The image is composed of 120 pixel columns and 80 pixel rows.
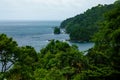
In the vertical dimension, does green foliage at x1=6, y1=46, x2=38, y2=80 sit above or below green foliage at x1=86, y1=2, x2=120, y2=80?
below

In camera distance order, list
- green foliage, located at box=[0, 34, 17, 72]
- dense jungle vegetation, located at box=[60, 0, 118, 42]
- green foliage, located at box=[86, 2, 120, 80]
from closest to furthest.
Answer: green foliage, located at box=[86, 2, 120, 80] < green foliage, located at box=[0, 34, 17, 72] < dense jungle vegetation, located at box=[60, 0, 118, 42]

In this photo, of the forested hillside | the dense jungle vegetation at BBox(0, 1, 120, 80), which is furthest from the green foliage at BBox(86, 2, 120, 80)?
the forested hillside

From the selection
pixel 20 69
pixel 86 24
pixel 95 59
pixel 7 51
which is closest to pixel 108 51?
pixel 95 59

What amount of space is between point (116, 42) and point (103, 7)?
497ft

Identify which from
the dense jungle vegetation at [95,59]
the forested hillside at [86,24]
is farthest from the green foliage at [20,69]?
the forested hillside at [86,24]

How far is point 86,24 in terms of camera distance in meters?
154

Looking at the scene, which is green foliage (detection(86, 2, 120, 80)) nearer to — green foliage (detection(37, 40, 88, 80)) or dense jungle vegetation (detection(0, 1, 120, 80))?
dense jungle vegetation (detection(0, 1, 120, 80))

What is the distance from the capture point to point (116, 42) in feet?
65.7

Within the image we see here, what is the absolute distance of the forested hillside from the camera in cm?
12606

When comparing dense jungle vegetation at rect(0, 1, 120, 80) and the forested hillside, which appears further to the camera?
the forested hillside

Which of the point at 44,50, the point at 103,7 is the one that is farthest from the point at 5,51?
the point at 103,7

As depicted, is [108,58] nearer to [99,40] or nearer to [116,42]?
[116,42]

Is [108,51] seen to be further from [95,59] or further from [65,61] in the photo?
[65,61]

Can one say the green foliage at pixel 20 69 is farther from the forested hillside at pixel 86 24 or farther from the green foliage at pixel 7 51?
the forested hillside at pixel 86 24
